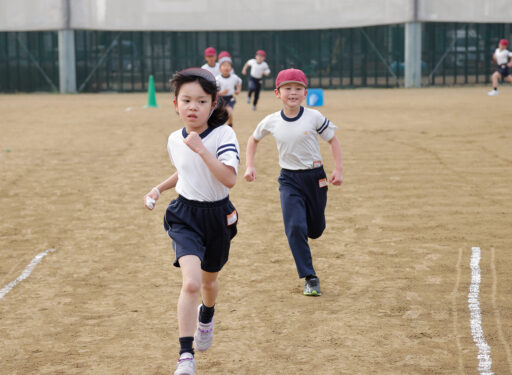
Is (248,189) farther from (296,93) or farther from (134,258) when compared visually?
Result: (296,93)

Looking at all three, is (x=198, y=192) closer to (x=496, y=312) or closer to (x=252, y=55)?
(x=496, y=312)

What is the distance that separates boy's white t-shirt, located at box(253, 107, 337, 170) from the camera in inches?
263

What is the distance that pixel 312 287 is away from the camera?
21.5 ft

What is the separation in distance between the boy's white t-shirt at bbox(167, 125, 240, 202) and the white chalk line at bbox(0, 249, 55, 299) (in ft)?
8.23

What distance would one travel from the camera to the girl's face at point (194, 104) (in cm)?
481

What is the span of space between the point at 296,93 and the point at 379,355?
7.84 feet

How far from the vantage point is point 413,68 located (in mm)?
37188

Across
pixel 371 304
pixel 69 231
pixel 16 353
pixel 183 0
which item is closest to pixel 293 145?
pixel 371 304

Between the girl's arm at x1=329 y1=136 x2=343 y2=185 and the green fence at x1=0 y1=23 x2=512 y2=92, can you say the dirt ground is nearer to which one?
the girl's arm at x1=329 y1=136 x2=343 y2=185

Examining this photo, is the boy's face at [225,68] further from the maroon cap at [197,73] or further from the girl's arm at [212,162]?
the girl's arm at [212,162]

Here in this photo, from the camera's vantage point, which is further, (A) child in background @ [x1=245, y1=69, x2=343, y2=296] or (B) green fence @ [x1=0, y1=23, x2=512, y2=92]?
(B) green fence @ [x1=0, y1=23, x2=512, y2=92]

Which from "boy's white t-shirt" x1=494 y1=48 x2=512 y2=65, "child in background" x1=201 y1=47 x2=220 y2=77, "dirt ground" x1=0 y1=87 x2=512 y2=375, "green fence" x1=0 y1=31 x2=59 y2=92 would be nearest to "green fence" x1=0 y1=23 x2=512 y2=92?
"green fence" x1=0 y1=31 x2=59 y2=92

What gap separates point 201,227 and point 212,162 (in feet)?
1.70

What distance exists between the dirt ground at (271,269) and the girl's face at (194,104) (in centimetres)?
153
